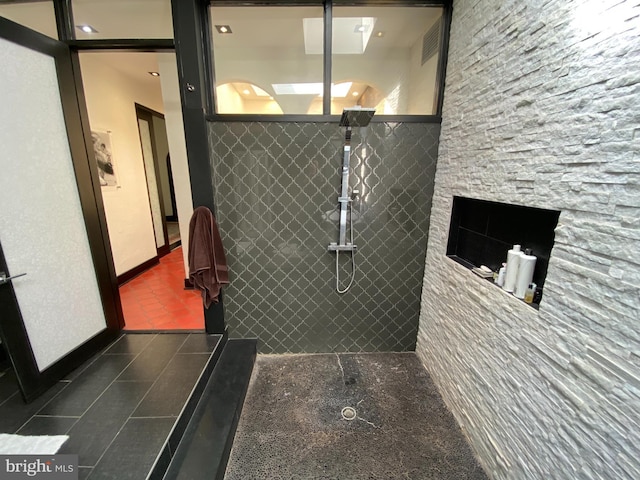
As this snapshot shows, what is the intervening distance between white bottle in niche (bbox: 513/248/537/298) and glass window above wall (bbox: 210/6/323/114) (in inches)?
67.5

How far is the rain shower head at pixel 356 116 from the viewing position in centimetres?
162

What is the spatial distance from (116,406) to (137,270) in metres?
2.64

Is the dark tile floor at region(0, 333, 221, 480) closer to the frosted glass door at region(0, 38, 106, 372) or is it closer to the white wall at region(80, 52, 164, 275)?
the frosted glass door at region(0, 38, 106, 372)

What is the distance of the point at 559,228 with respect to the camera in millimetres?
1052

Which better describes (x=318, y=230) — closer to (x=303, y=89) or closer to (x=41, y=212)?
(x=303, y=89)

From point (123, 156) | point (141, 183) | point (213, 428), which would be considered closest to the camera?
point (213, 428)

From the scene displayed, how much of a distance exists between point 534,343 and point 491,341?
292mm

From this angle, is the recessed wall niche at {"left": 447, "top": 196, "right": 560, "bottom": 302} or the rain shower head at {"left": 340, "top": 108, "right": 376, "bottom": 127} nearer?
the recessed wall niche at {"left": 447, "top": 196, "right": 560, "bottom": 302}

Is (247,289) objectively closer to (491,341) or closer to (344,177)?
(344,177)

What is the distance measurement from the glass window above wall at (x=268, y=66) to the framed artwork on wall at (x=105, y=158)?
7.23 feet

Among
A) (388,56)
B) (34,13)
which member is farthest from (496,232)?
(34,13)

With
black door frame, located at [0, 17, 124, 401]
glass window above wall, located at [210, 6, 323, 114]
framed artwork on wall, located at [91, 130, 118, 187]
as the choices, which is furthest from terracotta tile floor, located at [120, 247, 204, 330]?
glass window above wall, located at [210, 6, 323, 114]

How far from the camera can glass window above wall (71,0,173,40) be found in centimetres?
188

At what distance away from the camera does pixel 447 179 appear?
190cm
